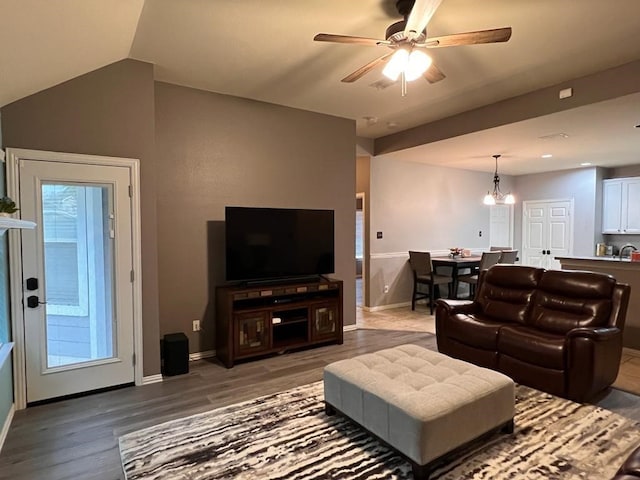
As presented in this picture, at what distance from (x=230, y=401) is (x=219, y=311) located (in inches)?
45.9

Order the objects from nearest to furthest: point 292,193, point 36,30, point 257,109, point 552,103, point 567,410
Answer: point 36,30
point 567,410
point 552,103
point 257,109
point 292,193

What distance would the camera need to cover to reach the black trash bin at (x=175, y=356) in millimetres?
3604

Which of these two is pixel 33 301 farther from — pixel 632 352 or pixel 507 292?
pixel 632 352

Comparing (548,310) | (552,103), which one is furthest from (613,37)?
(548,310)

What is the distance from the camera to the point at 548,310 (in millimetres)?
3580

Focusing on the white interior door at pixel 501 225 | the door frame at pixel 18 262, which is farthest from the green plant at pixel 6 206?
the white interior door at pixel 501 225

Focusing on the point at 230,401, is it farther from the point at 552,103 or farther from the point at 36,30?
the point at 552,103

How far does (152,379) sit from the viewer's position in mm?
3465

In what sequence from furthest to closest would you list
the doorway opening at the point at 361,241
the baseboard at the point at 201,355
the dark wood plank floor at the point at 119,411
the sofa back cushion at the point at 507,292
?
1. the doorway opening at the point at 361,241
2. the baseboard at the point at 201,355
3. the sofa back cushion at the point at 507,292
4. the dark wood plank floor at the point at 119,411

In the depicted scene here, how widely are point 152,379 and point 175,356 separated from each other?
27 centimetres

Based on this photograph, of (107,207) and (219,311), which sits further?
(219,311)

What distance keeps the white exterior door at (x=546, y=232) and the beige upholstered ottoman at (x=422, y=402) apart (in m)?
6.58

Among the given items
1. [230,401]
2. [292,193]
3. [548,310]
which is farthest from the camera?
[292,193]

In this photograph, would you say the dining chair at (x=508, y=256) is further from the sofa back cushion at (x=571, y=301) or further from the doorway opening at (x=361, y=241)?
the sofa back cushion at (x=571, y=301)
